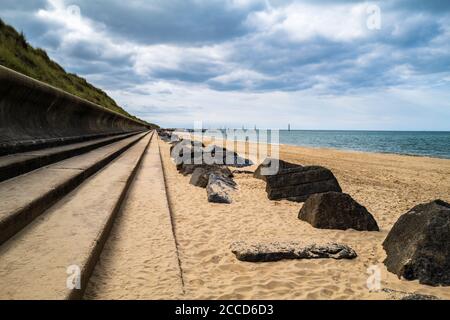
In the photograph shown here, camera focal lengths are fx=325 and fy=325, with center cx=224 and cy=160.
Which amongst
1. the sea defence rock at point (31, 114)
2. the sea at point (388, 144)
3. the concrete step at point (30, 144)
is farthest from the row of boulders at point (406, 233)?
the sea at point (388, 144)

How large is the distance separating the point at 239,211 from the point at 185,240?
1.88 metres

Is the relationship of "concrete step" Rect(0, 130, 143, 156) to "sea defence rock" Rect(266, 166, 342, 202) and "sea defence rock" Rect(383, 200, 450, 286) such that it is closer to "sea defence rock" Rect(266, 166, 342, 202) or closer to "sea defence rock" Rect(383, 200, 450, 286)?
"sea defence rock" Rect(266, 166, 342, 202)

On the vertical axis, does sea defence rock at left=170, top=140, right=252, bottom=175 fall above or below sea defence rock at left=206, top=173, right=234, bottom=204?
above

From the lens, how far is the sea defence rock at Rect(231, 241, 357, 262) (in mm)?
3617

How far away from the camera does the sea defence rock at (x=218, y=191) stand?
6441mm

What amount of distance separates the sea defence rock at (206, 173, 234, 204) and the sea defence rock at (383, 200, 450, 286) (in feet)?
11.0

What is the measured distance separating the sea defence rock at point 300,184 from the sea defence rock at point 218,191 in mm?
972

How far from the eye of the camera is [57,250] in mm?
2646

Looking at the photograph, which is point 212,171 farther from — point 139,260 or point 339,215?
point 139,260

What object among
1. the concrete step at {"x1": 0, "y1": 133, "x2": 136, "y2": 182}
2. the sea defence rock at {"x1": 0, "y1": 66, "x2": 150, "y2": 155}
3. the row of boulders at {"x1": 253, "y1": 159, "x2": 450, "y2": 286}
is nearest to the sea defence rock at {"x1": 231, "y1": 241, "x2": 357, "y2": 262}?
the row of boulders at {"x1": 253, "y1": 159, "x2": 450, "y2": 286}

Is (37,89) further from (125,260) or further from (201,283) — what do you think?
(201,283)

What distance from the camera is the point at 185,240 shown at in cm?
415
